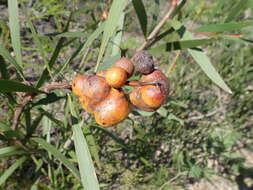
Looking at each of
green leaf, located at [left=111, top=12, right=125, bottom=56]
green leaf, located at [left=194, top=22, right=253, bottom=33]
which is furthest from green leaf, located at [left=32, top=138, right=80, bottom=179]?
green leaf, located at [left=194, top=22, right=253, bottom=33]

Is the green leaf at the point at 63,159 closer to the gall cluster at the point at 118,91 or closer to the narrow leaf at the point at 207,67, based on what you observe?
the gall cluster at the point at 118,91

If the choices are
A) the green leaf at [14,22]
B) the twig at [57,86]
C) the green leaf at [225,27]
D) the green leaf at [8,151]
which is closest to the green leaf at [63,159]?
the green leaf at [8,151]

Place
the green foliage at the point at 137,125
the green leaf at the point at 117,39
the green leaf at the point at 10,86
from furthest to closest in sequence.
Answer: the green foliage at the point at 137,125, the green leaf at the point at 117,39, the green leaf at the point at 10,86

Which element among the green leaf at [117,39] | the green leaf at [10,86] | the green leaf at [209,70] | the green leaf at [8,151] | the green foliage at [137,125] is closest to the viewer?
the green leaf at [10,86]

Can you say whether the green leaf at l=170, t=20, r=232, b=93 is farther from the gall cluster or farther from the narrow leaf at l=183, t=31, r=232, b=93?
the gall cluster

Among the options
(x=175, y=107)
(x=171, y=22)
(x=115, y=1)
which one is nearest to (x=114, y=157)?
(x=175, y=107)

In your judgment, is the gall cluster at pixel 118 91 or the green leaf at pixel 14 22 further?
the green leaf at pixel 14 22

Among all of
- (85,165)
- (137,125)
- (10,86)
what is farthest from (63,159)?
(137,125)

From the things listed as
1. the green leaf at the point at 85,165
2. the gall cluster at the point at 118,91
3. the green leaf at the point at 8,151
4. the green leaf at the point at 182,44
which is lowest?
the green leaf at the point at 85,165
